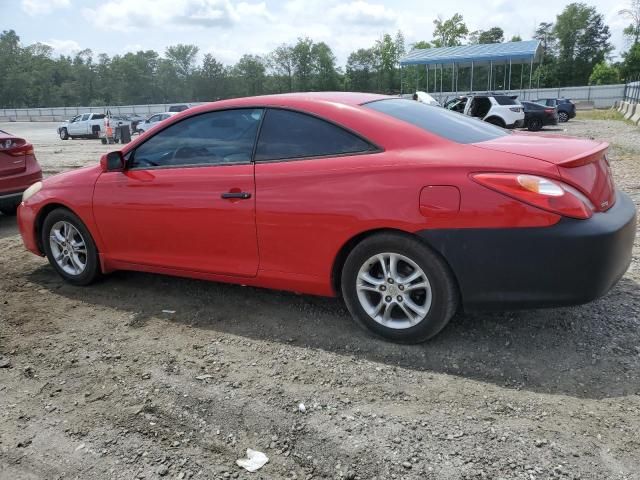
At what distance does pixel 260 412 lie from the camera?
280 cm

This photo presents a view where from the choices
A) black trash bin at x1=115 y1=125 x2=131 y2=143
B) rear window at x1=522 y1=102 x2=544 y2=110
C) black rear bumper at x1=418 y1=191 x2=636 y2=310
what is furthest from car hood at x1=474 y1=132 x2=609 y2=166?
black trash bin at x1=115 y1=125 x2=131 y2=143

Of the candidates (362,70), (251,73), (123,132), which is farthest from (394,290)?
(251,73)

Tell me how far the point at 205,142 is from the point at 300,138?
0.83 m

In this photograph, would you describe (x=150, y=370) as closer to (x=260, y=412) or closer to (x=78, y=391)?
(x=78, y=391)

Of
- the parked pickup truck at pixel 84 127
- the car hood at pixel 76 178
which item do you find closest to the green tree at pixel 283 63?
the parked pickup truck at pixel 84 127

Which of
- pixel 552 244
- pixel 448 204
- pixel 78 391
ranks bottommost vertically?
pixel 78 391

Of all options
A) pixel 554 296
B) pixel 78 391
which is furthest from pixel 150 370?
pixel 554 296

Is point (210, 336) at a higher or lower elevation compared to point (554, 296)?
lower

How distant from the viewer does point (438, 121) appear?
143 inches

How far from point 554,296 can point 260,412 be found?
1697 millimetres

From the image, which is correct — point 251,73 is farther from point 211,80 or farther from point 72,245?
point 72,245

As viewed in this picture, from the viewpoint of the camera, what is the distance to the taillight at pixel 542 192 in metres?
2.84

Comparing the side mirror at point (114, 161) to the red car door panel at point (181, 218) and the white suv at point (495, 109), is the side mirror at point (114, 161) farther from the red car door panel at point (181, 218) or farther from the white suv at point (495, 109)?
the white suv at point (495, 109)

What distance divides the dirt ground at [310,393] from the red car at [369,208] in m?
0.34
